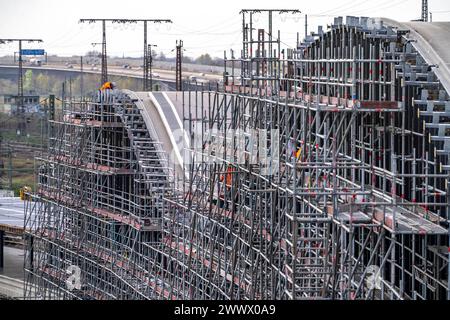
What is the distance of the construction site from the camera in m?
24.3

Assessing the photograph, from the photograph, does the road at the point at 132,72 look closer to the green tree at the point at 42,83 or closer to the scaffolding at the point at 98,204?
the green tree at the point at 42,83

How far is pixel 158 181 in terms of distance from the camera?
4031 centimetres

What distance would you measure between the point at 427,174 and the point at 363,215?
124 cm

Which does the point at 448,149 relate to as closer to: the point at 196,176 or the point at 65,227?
the point at 196,176

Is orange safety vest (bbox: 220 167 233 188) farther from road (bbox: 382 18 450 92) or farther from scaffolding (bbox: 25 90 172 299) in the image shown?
road (bbox: 382 18 450 92)

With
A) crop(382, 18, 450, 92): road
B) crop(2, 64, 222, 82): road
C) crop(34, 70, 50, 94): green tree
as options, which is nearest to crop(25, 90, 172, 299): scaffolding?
crop(382, 18, 450, 92): road

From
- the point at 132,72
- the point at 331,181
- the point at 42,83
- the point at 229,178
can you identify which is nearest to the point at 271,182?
the point at 331,181

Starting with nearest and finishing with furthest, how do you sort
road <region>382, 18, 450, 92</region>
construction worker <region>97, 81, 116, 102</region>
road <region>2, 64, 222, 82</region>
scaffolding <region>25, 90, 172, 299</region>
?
road <region>382, 18, 450, 92</region> → scaffolding <region>25, 90, 172, 299</region> → construction worker <region>97, 81, 116, 102</region> → road <region>2, 64, 222, 82</region>

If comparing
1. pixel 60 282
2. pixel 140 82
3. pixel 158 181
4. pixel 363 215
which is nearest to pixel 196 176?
pixel 158 181

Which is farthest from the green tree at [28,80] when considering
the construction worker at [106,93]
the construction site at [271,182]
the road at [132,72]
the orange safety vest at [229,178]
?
the orange safety vest at [229,178]

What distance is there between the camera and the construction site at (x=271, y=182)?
24.3 meters

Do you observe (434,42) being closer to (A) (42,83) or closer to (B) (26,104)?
(B) (26,104)

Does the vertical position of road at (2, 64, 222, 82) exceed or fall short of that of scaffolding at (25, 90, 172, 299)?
it exceeds it
